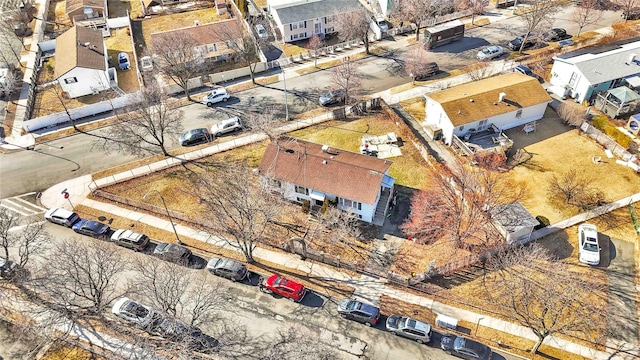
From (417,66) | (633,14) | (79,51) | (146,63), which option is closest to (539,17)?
(417,66)

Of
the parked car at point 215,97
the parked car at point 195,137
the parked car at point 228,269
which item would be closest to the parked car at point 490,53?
the parked car at point 215,97

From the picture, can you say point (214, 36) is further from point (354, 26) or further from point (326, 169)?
point (326, 169)

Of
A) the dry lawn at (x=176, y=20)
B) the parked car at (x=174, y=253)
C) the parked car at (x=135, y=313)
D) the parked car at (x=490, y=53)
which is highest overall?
the dry lawn at (x=176, y=20)

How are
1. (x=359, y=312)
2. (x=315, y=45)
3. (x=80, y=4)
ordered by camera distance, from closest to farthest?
1. (x=359, y=312)
2. (x=315, y=45)
3. (x=80, y=4)

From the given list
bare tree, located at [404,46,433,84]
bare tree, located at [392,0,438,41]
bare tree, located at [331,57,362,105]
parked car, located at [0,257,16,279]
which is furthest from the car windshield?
parked car, located at [0,257,16,279]

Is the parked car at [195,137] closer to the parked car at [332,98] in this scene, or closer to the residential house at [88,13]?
the parked car at [332,98]
